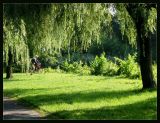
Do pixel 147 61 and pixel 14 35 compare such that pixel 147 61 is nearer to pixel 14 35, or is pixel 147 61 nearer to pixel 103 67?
pixel 14 35

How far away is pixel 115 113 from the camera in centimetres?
559

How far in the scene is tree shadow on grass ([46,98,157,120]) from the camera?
5256mm

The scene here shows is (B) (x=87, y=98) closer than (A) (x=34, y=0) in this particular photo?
No

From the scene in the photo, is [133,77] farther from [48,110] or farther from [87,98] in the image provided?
[48,110]

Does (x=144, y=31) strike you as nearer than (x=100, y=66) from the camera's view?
Yes

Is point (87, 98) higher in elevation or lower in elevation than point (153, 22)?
lower

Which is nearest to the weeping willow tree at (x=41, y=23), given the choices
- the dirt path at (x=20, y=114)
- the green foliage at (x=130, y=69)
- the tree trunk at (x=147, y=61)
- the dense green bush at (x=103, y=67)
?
the dirt path at (x=20, y=114)

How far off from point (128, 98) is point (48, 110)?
248 cm

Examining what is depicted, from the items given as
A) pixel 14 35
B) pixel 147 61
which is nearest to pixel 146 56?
pixel 147 61

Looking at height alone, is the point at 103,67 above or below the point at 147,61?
below

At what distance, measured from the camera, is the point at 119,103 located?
21.9 ft

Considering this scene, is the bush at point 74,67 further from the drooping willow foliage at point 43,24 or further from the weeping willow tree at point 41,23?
the weeping willow tree at point 41,23

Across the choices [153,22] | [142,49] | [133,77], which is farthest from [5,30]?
[133,77]

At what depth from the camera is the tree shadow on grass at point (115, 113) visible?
5256mm
